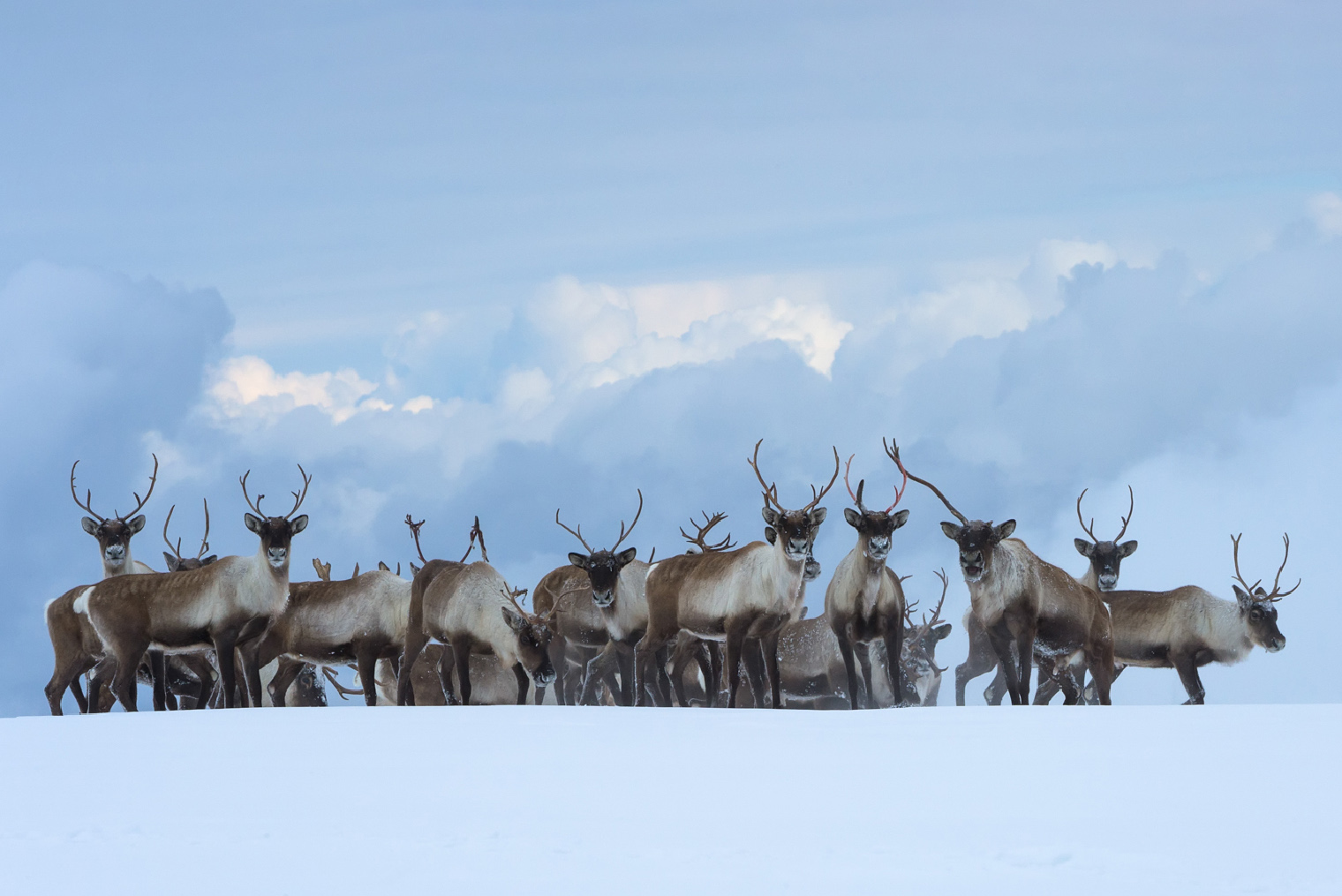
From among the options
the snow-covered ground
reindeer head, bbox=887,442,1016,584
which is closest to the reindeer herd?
reindeer head, bbox=887,442,1016,584

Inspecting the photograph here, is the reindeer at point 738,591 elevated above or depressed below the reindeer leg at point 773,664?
above

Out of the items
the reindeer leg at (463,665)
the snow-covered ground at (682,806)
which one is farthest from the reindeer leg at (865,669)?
the snow-covered ground at (682,806)

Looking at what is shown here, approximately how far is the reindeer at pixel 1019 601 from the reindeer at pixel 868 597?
2.06ft

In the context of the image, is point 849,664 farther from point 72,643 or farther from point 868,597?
point 72,643

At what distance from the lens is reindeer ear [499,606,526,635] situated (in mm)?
14578

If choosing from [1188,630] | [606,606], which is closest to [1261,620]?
[1188,630]

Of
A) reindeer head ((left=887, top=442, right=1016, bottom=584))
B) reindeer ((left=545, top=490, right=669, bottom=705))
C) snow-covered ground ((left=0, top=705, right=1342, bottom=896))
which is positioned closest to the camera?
snow-covered ground ((left=0, top=705, right=1342, bottom=896))

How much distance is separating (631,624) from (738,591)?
1.81 metres

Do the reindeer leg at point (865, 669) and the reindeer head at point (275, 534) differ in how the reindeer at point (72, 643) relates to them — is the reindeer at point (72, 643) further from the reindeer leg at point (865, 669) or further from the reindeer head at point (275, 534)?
the reindeer leg at point (865, 669)

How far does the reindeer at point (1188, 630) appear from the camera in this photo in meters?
16.1

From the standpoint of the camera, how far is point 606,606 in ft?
49.0

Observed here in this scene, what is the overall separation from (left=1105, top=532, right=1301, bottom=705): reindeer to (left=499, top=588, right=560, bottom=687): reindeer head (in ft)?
20.6

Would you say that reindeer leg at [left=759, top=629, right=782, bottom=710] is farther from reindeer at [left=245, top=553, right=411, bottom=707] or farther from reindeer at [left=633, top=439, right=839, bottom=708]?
reindeer at [left=245, top=553, right=411, bottom=707]

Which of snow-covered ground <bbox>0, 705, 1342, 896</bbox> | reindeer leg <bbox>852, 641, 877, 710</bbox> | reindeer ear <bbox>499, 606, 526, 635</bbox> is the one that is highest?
reindeer ear <bbox>499, 606, 526, 635</bbox>
